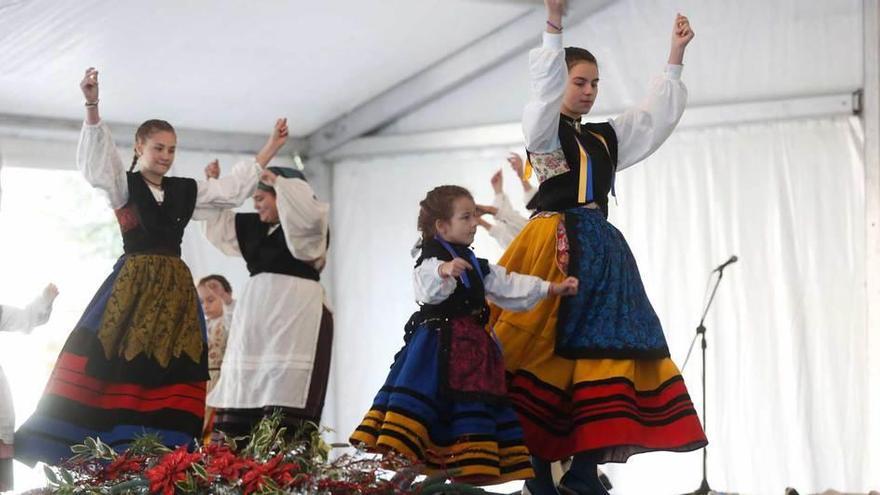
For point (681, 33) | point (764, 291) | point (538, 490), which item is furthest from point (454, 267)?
point (764, 291)

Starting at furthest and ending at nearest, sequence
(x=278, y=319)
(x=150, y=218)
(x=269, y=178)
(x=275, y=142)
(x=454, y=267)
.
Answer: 1. (x=278, y=319)
2. (x=269, y=178)
3. (x=275, y=142)
4. (x=150, y=218)
5. (x=454, y=267)

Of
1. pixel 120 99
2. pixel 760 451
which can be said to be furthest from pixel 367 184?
pixel 760 451

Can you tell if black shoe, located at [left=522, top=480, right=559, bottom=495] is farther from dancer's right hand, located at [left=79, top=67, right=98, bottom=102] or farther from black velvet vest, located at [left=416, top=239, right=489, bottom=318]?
dancer's right hand, located at [left=79, top=67, right=98, bottom=102]

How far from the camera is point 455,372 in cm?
366

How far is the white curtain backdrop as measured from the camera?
6867 mm

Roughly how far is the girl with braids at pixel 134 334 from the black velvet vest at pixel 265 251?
1.04 meters

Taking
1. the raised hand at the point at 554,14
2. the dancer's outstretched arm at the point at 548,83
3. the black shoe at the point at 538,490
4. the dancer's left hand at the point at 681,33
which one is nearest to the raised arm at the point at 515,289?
the dancer's outstretched arm at the point at 548,83

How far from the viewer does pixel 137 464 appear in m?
2.69

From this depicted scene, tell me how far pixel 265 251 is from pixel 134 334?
1.35m

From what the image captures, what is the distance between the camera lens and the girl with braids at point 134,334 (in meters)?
4.47

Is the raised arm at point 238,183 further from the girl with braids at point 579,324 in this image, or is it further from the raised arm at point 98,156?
the girl with braids at point 579,324

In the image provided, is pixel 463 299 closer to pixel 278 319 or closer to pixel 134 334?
pixel 134 334

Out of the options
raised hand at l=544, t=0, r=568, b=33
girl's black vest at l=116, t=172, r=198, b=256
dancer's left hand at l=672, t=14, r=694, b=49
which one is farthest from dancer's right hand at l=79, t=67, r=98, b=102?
dancer's left hand at l=672, t=14, r=694, b=49

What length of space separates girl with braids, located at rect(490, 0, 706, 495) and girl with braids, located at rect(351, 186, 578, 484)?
0.13 metres
